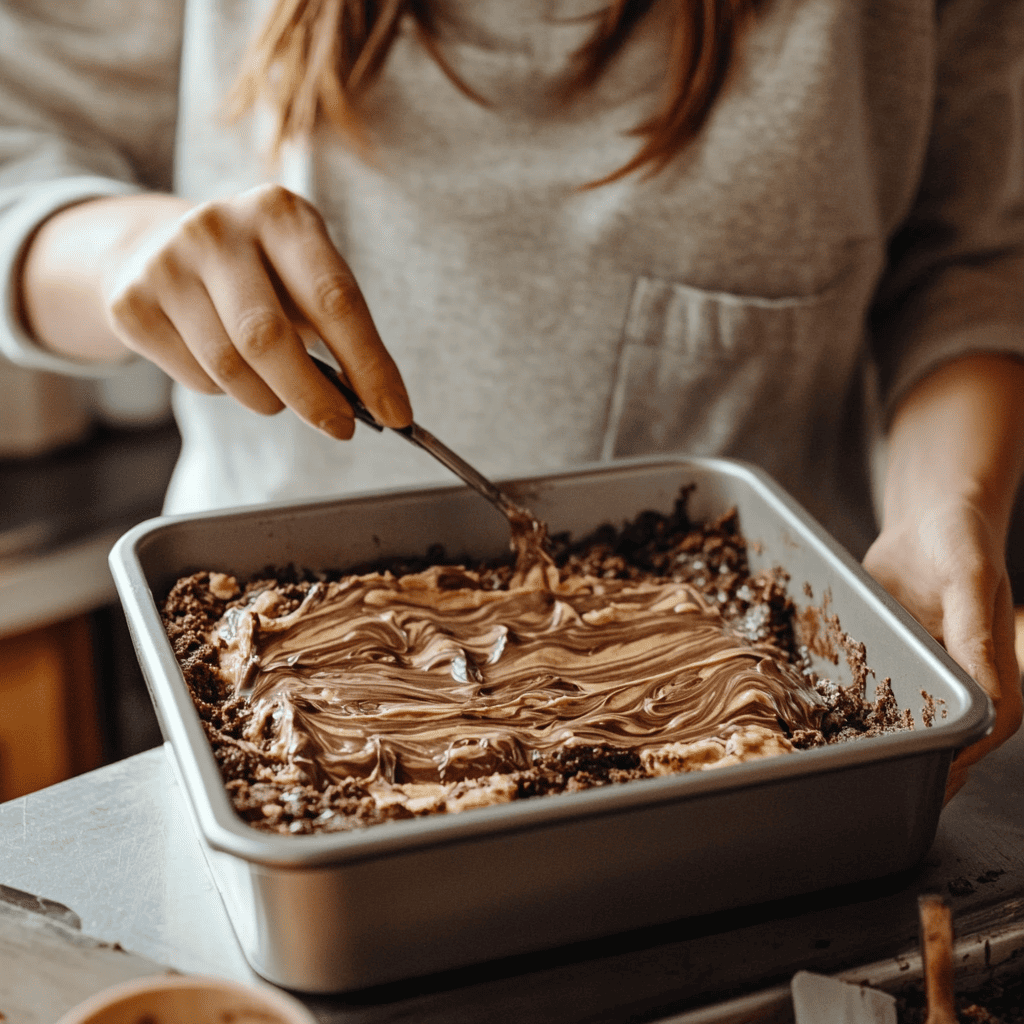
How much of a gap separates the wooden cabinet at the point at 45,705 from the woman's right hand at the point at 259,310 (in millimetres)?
1077

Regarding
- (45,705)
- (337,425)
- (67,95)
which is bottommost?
(45,705)

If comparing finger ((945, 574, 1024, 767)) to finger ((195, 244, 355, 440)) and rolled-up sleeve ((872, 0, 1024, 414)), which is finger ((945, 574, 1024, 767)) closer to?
rolled-up sleeve ((872, 0, 1024, 414))

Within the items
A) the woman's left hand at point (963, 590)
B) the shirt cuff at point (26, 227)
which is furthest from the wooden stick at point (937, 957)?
the shirt cuff at point (26, 227)

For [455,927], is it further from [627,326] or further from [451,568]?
[627,326]

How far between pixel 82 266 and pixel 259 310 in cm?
37

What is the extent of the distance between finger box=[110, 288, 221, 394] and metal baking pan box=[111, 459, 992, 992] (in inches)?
9.0

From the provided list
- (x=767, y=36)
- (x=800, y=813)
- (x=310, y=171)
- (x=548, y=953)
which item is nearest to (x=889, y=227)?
(x=767, y=36)

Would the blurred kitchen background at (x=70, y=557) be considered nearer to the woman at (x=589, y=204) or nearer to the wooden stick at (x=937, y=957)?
the woman at (x=589, y=204)

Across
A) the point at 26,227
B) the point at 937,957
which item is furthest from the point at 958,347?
the point at 26,227

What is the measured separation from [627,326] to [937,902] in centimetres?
77

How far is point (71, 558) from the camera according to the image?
1930mm

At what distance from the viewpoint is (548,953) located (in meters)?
0.76

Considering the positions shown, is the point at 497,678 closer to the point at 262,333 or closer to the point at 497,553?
the point at 497,553


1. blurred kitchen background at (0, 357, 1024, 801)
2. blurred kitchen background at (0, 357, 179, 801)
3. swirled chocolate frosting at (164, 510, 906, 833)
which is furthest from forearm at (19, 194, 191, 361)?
blurred kitchen background at (0, 357, 179, 801)
